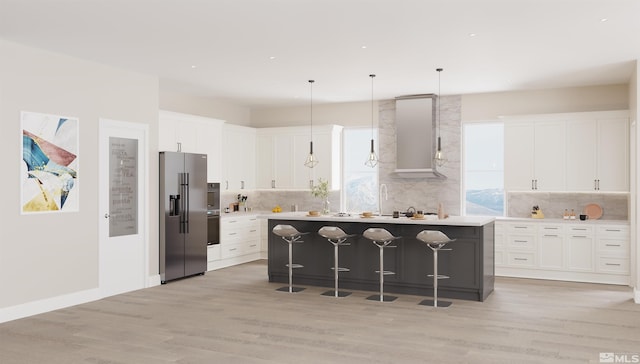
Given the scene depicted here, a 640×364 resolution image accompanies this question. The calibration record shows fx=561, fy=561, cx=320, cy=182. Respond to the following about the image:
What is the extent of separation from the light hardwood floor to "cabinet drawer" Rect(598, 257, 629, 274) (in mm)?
499

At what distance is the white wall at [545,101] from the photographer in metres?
8.83

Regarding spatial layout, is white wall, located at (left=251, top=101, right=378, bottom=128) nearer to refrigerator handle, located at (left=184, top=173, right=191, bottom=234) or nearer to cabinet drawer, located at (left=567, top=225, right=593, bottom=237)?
refrigerator handle, located at (left=184, top=173, right=191, bottom=234)

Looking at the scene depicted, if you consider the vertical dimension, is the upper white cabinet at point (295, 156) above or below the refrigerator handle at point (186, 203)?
above

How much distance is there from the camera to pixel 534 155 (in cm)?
905

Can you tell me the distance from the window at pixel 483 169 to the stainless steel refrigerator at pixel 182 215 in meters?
4.53

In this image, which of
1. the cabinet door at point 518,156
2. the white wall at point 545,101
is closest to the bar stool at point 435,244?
the cabinet door at point 518,156

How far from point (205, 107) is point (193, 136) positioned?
1295 millimetres

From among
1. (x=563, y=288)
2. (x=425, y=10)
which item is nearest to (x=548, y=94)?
(x=563, y=288)

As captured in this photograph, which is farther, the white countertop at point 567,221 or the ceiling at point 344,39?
the white countertop at point 567,221

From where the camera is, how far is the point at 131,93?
7.71m

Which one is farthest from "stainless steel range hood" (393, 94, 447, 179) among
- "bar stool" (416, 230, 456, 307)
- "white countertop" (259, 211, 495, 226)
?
"bar stool" (416, 230, 456, 307)

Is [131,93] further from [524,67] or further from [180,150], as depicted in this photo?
[524,67]

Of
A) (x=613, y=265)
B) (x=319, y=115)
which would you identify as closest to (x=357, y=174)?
(x=319, y=115)

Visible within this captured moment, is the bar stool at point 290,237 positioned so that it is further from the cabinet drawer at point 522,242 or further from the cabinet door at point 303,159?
the cabinet drawer at point 522,242
